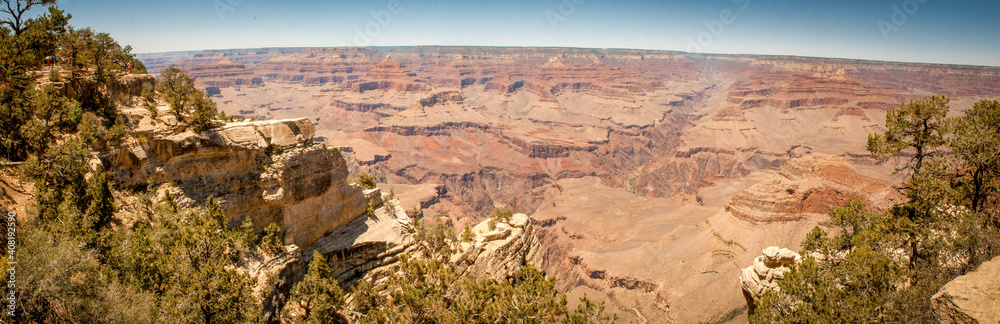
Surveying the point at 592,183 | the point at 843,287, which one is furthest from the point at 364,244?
the point at 592,183

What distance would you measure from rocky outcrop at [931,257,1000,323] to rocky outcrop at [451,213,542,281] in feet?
63.1

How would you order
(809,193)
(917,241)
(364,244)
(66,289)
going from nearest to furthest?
(66,289)
(917,241)
(364,244)
(809,193)

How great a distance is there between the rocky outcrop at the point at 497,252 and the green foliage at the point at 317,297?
7186 millimetres

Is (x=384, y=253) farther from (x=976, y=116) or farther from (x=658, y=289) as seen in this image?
(x=658, y=289)

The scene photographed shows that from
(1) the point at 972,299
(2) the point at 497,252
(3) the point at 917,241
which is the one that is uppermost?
(1) the point at 972,299

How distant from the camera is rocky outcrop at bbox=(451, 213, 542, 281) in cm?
2595

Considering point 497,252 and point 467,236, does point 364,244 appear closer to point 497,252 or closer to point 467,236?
point 467,236

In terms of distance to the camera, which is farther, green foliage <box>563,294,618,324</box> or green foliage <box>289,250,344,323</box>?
green foliage <box>289,250,344,323</box>

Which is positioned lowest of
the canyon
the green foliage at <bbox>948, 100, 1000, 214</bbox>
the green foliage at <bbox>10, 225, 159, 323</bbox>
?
the canyon

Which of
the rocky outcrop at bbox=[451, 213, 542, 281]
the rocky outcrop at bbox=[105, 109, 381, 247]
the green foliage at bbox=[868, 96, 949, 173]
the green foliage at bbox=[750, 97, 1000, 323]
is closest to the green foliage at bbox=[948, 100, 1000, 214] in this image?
the green foliage at bbox=[750, 97, 1000, 323]

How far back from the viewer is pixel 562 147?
146m

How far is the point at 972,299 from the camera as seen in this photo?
1194 cm

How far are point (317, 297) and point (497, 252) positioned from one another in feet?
36.1

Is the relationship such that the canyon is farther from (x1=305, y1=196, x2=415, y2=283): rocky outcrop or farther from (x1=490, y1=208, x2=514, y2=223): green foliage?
(x1=490, y1=208, x2=514, y2=223): green foliage
